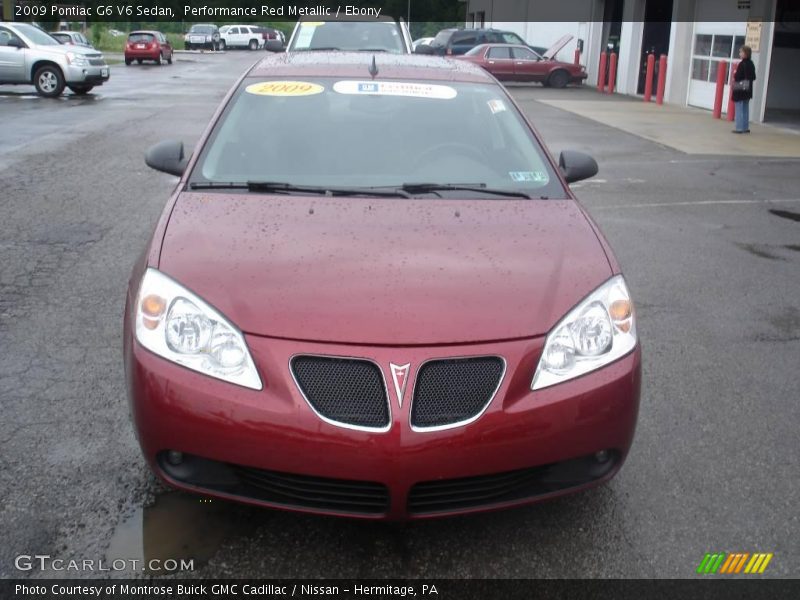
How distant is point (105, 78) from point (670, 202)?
17.4 meters

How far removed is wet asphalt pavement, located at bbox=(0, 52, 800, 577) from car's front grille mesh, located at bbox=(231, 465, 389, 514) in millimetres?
270

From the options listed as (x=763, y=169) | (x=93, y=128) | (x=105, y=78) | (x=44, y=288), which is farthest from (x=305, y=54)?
(x=105, y=78)

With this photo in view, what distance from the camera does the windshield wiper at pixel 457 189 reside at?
12.8 ft

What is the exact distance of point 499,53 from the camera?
2939 centimetres

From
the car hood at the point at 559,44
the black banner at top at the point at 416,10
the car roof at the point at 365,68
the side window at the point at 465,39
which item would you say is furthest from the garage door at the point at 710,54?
the car roof at the point at 365,68

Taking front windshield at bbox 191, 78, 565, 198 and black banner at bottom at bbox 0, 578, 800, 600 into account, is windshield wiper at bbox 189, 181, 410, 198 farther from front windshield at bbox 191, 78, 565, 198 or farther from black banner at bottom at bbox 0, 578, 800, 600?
black banner at bottom at bbox 0, 578, 800, 600

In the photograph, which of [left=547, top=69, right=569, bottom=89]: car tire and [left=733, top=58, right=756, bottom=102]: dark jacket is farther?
[left=547, top=69, right=569, bottom=89]: car tire

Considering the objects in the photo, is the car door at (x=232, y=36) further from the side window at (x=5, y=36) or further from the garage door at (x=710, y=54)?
the garage door at (x=710, y=54)

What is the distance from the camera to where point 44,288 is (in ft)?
19.6

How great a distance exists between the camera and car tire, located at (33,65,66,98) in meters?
21.8

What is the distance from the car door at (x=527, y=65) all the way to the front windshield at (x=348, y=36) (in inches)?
634

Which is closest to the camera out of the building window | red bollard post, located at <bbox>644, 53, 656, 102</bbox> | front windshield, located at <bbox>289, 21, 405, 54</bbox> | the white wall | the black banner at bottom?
the black banner at bottom

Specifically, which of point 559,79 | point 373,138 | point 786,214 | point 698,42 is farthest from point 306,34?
point 559,79

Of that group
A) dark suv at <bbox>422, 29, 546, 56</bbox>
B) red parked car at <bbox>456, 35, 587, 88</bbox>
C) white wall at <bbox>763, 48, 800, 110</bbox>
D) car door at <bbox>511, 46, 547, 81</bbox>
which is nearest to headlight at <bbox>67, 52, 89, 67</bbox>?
red parked car at <bbox>456, 35, 587, 88</bbox>
